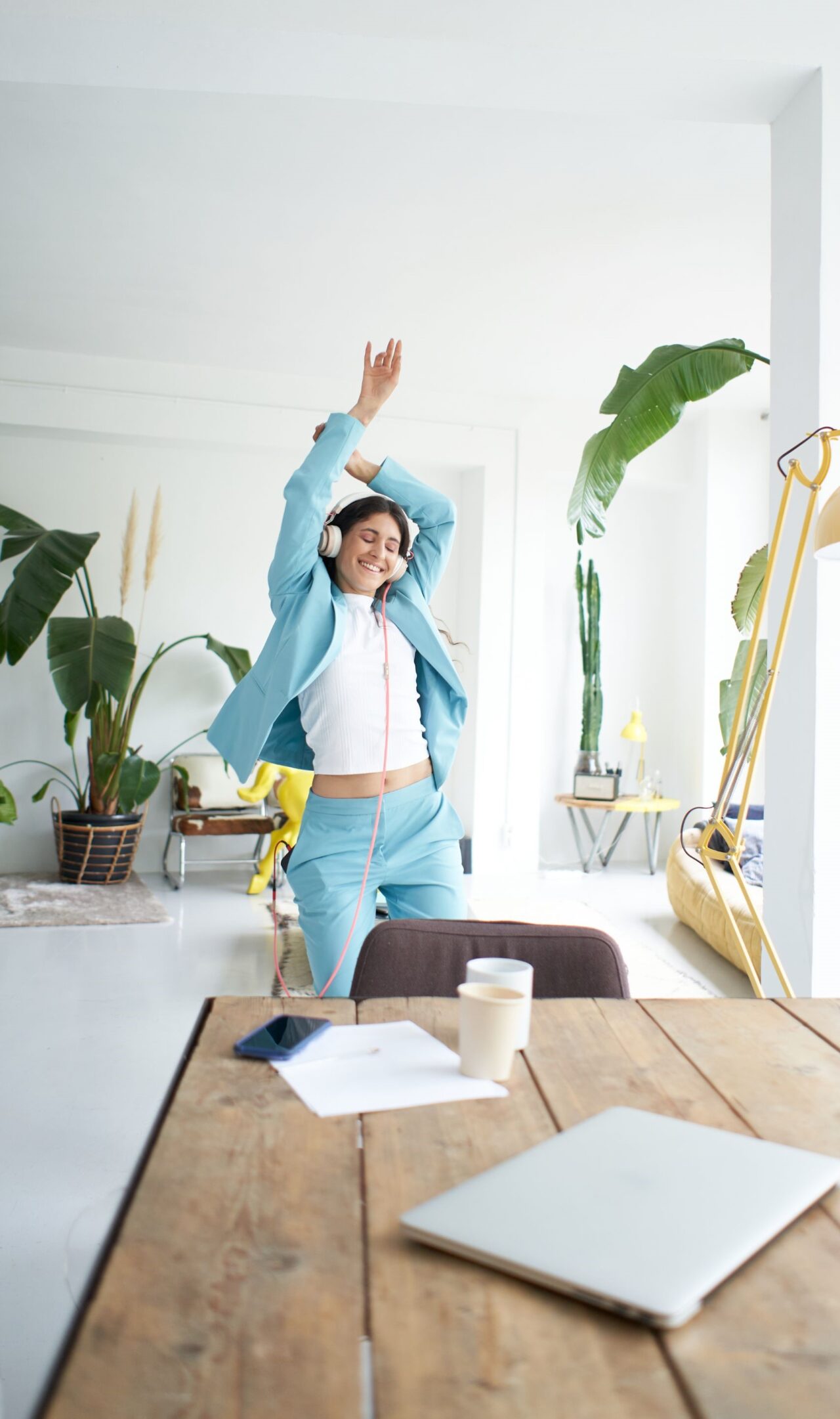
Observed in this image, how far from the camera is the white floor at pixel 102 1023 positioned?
5.82 feet

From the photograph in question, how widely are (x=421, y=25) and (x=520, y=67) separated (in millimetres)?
251

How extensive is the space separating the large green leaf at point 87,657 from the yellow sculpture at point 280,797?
2.82ft

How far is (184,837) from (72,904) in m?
0.83

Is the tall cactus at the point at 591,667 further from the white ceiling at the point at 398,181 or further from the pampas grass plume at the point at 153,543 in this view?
the pampas grass plume at the point at 153,543

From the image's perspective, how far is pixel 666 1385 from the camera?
0.53 meters

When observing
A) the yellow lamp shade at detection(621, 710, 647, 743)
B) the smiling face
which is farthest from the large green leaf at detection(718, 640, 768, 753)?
the yellow lamp shade at detection(621, 710, 647, 743)

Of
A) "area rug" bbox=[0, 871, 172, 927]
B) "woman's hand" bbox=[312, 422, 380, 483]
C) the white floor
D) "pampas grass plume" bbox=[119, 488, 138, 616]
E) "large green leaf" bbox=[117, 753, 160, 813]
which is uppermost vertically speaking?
"pampas grass plume" bbox=[119, 488, 138, 616]

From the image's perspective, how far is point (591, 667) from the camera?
248 inches

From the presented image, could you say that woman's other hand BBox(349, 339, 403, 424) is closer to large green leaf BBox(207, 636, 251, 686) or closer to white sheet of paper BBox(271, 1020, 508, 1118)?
white sheet of paper BBox(271, 1020, 508, 1118)

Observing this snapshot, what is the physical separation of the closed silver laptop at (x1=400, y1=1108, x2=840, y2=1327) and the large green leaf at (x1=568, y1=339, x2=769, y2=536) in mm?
2140

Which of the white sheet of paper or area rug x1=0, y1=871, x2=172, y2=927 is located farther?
area rug x1=0, y1=871, x2=172, y2=927

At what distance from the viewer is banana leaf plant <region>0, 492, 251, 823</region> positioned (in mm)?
4852

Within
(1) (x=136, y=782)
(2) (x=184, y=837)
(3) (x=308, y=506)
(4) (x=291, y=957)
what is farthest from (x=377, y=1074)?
(2) (x=184, y=837)

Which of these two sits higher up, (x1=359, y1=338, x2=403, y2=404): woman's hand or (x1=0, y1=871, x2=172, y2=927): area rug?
(x1=359, y1=338, x2=403, y2=404): woman's hand
